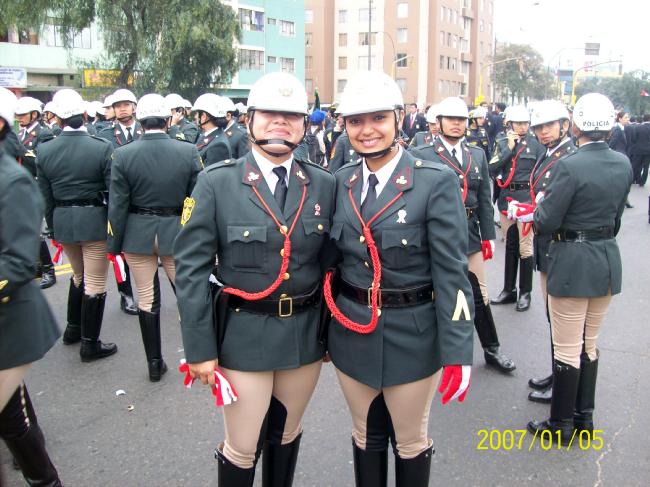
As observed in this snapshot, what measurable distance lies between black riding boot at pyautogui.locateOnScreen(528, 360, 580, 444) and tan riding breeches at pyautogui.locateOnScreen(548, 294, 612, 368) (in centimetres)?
6

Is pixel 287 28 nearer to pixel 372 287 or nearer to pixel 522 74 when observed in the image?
pixel 522 74

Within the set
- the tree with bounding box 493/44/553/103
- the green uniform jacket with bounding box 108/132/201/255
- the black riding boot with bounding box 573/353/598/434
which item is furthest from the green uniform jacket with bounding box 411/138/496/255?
the tree with bounding box 493/44/553/103

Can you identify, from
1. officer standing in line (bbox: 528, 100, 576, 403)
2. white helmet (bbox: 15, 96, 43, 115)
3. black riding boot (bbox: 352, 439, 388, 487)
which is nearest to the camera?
black riding boot (bbox: 352, 439, 388, 487)

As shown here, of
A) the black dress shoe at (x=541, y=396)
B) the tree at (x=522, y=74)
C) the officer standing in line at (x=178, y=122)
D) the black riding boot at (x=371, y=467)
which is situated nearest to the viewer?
the black riding boot at (x=371, y=467)

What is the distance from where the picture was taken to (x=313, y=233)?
2734 mm

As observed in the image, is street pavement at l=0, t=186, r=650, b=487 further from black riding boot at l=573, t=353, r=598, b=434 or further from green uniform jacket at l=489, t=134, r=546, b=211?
green uniform jacket at l=489, t=134, r=546, b=211

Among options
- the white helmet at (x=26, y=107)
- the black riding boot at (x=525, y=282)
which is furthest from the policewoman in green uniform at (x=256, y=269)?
the white helmet at (x=26, y=107)

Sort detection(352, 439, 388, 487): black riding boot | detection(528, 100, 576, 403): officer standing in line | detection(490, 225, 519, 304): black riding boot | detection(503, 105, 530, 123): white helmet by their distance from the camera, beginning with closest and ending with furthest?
detection(352, 439, 388, 487): black riding boot < detection(528, 100, 576, 403): officer standing in line < detection(490, 225, 519, 304): black riding boot < detection(503, 105, 530, 123): white helmet

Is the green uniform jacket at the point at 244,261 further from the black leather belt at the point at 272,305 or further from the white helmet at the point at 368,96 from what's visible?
the white helmet at the point at 368,96

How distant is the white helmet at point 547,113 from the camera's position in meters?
5.61

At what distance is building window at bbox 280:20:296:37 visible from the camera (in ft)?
168

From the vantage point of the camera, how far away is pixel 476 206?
506 centimetres

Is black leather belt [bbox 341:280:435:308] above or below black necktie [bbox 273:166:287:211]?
Answer: below

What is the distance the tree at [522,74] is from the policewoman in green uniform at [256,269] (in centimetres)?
7728
